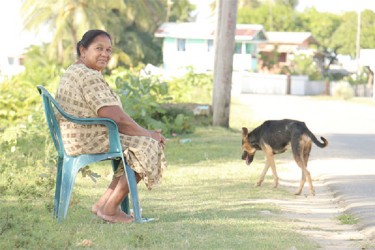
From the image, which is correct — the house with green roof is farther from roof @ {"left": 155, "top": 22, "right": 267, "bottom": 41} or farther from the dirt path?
the dirt path

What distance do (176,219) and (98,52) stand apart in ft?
5.67

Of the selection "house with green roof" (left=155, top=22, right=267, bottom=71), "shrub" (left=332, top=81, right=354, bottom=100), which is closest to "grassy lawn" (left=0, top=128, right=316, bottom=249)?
"shrub" (left=332, top=81, right=354, bottom=100)

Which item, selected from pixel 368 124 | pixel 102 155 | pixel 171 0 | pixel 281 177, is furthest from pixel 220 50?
pixel 171 0

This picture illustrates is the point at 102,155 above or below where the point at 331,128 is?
above

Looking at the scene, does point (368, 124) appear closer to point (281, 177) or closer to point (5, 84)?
point (5, 84)

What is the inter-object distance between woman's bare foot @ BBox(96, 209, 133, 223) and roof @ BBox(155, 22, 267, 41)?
219 ft

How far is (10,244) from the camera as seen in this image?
774 cm

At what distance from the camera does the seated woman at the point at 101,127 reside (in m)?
9.01

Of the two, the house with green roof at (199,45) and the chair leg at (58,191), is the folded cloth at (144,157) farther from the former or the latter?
the house with green roof at (199,45)

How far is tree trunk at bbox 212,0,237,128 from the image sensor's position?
23.0 meters

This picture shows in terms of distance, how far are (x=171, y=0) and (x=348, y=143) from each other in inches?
2835

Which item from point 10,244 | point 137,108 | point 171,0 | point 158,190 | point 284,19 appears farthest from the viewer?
point 284,19

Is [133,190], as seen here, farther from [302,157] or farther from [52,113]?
[302,157]

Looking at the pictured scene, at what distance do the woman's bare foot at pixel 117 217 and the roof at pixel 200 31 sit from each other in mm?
66629
